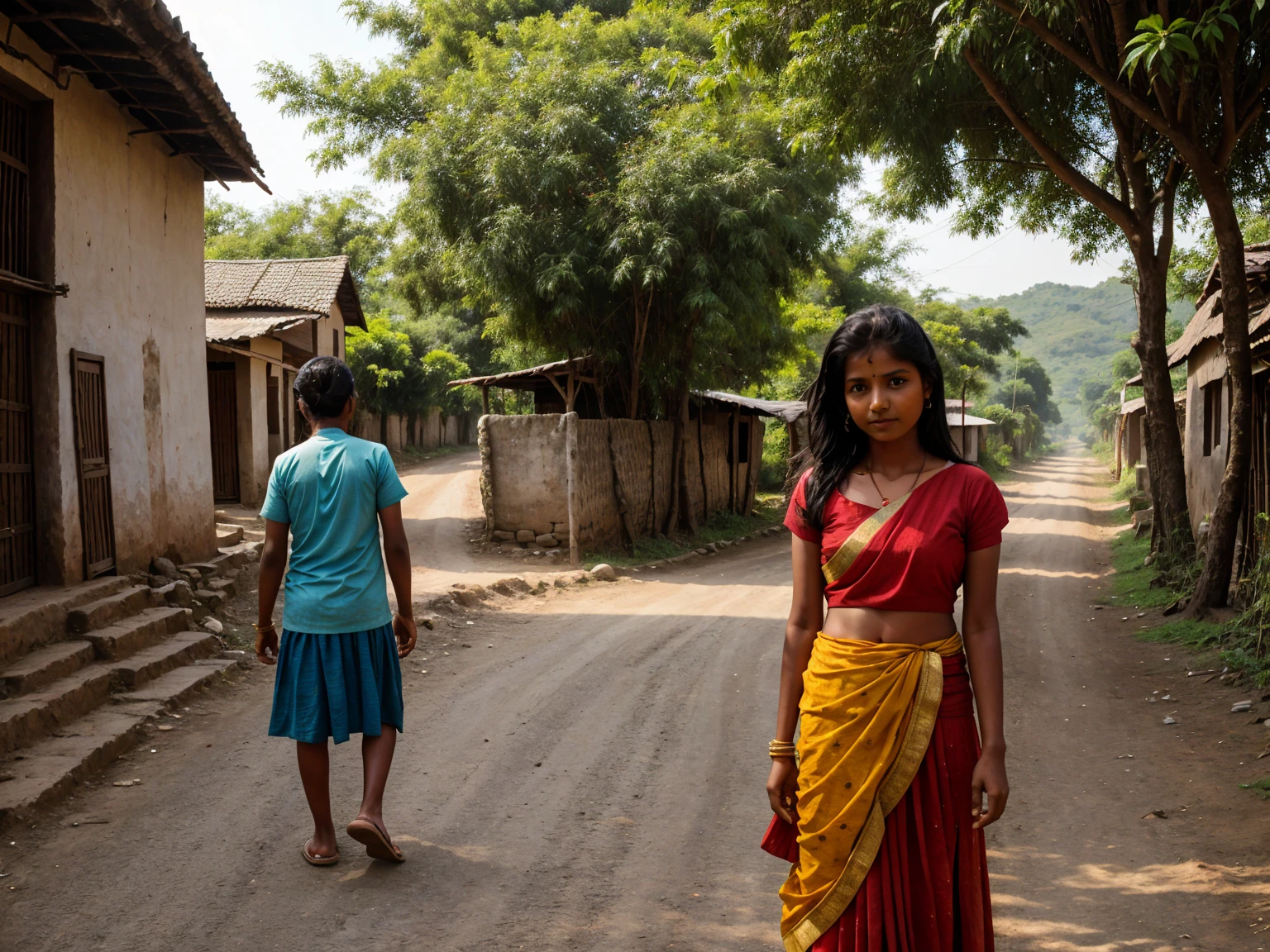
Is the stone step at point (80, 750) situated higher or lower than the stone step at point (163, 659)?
lower

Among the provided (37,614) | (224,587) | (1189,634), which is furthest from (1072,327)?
(37,614)

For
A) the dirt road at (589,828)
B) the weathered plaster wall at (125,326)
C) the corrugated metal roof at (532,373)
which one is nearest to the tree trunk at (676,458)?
the corrugated metal roof at (532,373)

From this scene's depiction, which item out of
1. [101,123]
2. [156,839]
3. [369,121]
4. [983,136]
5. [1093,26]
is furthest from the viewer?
[369,121]

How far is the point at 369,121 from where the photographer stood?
73.5 feet

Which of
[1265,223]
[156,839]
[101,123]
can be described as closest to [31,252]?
[101,123]

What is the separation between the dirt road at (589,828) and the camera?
3258mm

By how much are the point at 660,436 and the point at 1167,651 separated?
32.3ft

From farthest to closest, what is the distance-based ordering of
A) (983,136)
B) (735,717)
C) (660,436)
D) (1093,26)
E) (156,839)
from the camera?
(660,436), (983,136), (1093,26), (735,717), (156,839)

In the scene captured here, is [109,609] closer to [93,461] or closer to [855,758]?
[93,461]

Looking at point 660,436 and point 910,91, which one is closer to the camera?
point 910,91

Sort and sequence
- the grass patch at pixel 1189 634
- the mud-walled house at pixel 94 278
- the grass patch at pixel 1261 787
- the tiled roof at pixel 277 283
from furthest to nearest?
the tiled roof at pixel 277 283, the grass patch at pixel 1189 634, the mud-walled house at pixel 94 278, the grass patch at pixel 1261 787

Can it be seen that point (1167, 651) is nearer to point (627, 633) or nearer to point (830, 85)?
point (627, 633)

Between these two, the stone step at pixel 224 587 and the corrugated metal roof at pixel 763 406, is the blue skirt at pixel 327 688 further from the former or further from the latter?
the corrugated metal roof at pixel 763 406

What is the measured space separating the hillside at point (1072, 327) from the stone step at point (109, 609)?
12678 centimetres
